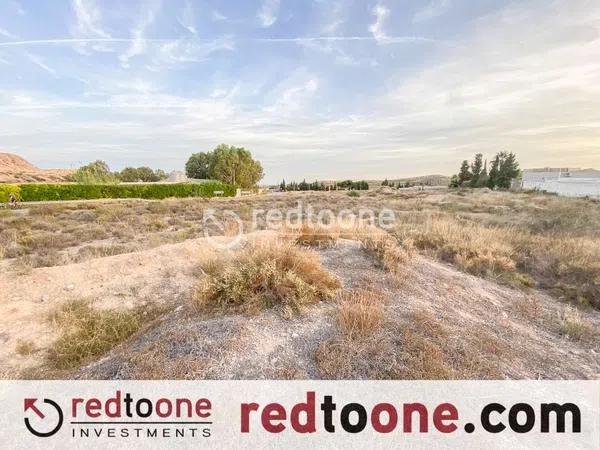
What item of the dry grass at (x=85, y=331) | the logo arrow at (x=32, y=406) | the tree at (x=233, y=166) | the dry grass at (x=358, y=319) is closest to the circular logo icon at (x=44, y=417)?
the logo arrow at (x=32, y=406)

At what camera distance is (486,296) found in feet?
17.6

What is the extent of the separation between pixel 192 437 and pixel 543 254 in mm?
8686

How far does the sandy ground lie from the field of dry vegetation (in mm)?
20

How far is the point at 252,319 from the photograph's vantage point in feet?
12.1

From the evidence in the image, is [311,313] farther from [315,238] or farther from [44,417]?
[315,238]

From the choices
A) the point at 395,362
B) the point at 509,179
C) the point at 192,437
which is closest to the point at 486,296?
the point at 395,362

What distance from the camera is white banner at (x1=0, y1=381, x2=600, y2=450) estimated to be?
241 centimetres

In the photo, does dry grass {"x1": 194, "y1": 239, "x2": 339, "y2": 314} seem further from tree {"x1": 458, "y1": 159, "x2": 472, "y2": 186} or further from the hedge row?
tree {"x1": 458, "y1": 159, "x2": 472, "y2": 186}

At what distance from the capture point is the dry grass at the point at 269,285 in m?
3.99

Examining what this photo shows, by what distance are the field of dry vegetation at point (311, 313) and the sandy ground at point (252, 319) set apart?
0.02m

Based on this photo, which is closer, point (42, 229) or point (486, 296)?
point (486, 296)

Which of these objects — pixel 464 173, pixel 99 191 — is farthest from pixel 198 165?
pixel 464 173

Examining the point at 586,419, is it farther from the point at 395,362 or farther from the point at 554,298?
the point at 554,298

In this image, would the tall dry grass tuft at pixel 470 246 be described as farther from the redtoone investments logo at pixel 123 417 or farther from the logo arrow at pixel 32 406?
the logo arrow at pixel 32 406
